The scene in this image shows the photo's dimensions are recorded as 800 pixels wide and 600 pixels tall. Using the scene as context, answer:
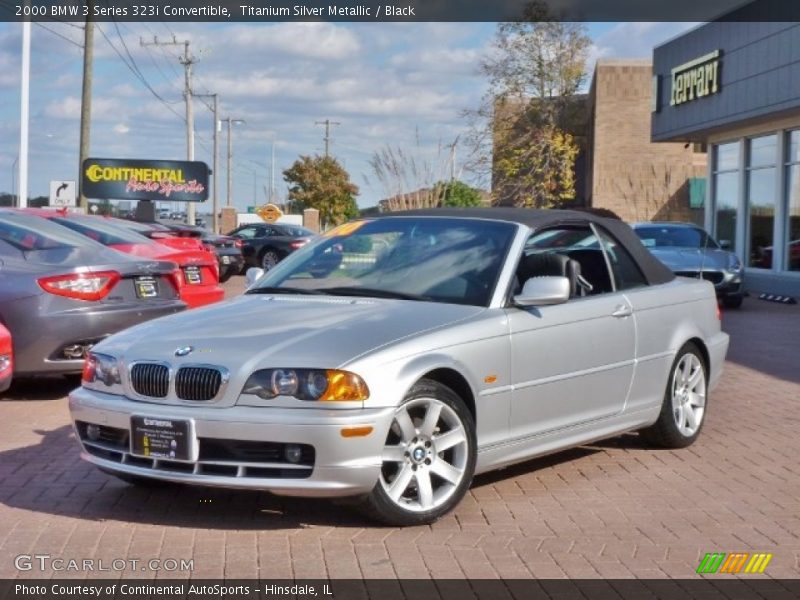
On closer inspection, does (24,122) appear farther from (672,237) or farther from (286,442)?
(286,442)

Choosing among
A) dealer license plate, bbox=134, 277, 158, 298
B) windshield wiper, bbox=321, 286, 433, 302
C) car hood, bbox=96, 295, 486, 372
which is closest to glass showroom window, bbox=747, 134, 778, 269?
dealer license plate, bbox=134, 277, 158, 298

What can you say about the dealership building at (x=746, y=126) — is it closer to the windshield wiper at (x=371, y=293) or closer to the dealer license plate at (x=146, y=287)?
the dealer license plate at (x=146, y=287)

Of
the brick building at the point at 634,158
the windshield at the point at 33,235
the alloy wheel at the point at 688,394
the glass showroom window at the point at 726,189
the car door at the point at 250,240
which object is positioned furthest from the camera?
the brick building at the point at 634,158

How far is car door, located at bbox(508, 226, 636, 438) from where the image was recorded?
643 cm

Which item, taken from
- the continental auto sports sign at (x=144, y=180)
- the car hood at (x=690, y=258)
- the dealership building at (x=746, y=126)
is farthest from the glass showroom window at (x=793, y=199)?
the continental auto sports sign at (x=144, y=180)

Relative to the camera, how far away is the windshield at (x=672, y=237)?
66.8ft

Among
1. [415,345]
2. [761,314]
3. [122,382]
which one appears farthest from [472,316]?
[761,314]

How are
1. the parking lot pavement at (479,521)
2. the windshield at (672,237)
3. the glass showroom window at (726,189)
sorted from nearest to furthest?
1. the parking lot pavement at (479,521)
2. the windshield at (672,237)
3. the glass showroom window at (726,189)

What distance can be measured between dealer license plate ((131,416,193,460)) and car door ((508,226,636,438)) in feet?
5.76

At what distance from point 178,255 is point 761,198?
18.9 meters

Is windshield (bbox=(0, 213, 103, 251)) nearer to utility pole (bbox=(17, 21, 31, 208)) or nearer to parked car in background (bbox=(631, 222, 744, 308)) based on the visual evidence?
parked car in background (bbox=(631, 222, 744, 308))
